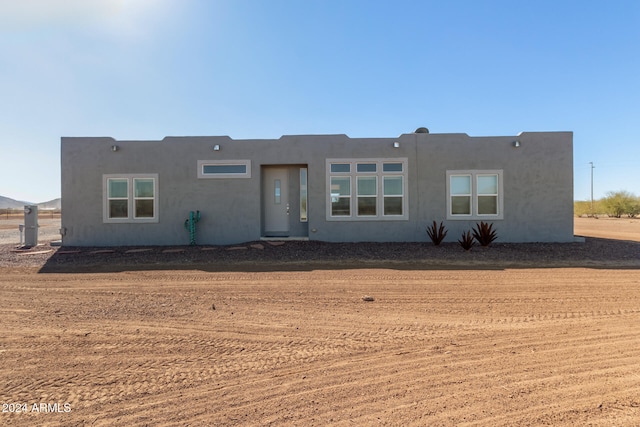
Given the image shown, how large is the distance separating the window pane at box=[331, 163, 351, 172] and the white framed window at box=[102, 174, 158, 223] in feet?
21.4

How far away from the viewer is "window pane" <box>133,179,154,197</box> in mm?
13938

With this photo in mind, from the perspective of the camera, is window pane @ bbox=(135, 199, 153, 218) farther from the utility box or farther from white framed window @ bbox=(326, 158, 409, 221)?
white framed window @ bbox=(326, 158, 409, 221)

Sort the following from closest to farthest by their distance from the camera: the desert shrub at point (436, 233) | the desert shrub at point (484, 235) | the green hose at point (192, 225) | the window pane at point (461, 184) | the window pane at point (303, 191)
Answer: the desert shrub at point (484, 235) < the desert shrub at point (436, 233) < the green hose at point (192, 225) < the window pane at point (461, 184) < the window pane at point (303, 191)

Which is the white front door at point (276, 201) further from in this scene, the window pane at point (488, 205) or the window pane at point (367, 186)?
the window pane at point (488, 205)

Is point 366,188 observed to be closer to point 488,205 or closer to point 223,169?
point 488,205

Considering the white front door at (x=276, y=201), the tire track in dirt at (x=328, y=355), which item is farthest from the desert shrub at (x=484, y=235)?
the white front door at (x=276, y=201)

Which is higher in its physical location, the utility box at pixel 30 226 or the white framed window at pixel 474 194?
the white framed window at pixel 474 194

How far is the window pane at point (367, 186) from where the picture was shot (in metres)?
13.9

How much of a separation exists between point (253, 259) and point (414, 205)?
6.30 metres

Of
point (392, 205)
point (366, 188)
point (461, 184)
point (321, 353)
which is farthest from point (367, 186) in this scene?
point (321, 353)

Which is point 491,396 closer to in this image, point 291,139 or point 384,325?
point 384,325

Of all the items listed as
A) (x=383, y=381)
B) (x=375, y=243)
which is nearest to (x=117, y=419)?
(x=383, y=381)

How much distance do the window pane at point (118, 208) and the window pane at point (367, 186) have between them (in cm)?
867

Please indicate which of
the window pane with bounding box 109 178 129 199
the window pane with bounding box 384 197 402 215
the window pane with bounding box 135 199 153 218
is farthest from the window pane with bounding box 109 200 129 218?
the window pane with bounding box 384 197 402 215
